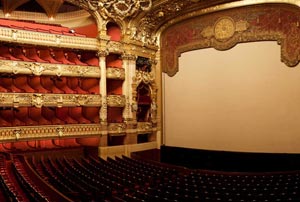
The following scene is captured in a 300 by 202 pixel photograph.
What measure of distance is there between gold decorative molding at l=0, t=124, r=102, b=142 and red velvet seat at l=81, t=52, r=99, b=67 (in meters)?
1.36

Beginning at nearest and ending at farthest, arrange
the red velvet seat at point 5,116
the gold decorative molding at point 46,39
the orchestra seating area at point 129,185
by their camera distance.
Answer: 1. the orchestra seating area at point 129,185
2. the gold decorative molding at point 46,39
3. the red velvet seat at point 5,116

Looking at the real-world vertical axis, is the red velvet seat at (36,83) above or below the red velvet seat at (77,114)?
above

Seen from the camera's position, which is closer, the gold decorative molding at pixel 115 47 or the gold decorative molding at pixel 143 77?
the gold decorative molding at pixel 115 47

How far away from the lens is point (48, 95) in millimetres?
5863

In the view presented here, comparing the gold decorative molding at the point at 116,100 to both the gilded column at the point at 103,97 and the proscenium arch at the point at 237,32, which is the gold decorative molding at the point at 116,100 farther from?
the proscenium arch at the point at 237,32

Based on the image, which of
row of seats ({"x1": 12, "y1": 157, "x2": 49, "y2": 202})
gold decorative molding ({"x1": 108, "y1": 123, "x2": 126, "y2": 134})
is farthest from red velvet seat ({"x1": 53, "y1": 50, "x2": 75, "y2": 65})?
row of seats ({"x1": 12, "y1": 157, "x2": 49, "y2": 202})

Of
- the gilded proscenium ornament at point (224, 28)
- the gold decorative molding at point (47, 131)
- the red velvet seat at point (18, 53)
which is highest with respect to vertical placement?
the gilded proscenium ornament at point (224, 28)

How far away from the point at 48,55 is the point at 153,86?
229 centimetres

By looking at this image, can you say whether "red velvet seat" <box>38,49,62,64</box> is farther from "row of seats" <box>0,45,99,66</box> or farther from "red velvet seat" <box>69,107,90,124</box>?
"red velvet seat" <box>69,107,90,124</box>

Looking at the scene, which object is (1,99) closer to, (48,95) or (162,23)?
(48,95)

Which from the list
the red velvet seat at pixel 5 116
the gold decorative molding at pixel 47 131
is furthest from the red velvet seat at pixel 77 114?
the red velvet seat at pixel 5 116

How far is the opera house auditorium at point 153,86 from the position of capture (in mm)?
5449

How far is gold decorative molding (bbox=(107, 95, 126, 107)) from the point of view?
6540mm

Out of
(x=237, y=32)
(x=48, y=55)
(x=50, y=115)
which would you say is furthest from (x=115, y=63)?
(x=237, y=32)
